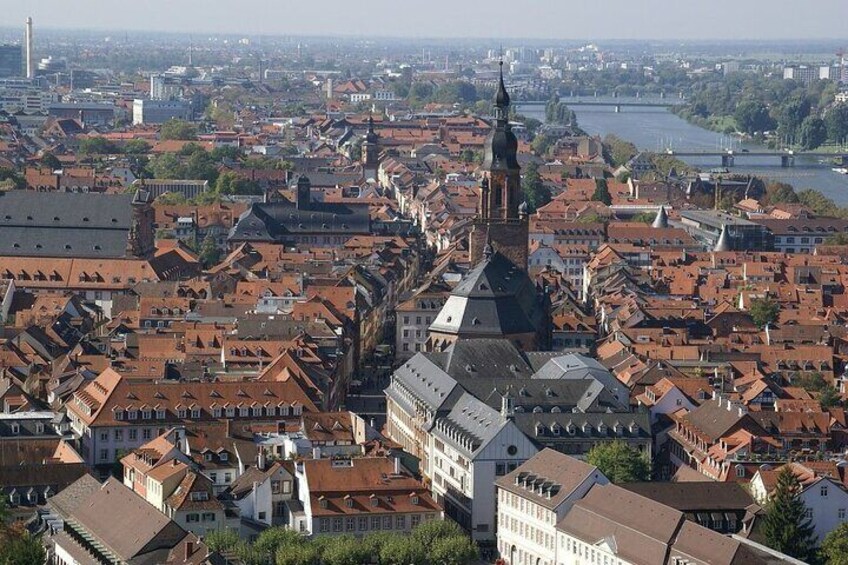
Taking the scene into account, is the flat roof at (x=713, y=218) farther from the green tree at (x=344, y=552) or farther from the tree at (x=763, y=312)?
the green tree at (x=344, y=552)

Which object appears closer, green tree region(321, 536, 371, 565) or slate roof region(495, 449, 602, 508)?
green tree region(321, 536, 371, 565)

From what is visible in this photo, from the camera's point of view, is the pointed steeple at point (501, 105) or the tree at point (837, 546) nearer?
the tree at point (837, 546)

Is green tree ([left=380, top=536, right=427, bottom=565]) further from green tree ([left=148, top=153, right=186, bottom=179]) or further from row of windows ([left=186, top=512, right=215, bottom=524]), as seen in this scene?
green tree ([left=148, top=153, right=186, bottom=179])

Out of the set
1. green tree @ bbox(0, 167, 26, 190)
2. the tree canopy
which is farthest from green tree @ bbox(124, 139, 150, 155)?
the tree canopy

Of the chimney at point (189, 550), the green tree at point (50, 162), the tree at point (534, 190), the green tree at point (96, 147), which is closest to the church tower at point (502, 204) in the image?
the chimney at point (189, 550)

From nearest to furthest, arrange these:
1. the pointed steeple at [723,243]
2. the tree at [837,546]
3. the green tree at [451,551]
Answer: the tree at [837,546] < the green tree at [451,551] < the pointed steeple at [723,243]

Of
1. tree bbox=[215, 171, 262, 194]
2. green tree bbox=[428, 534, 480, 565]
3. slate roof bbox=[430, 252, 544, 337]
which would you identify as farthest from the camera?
tree bbox=[215, 171, 262, 194]

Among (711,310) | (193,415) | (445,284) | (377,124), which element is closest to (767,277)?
(711,310)
